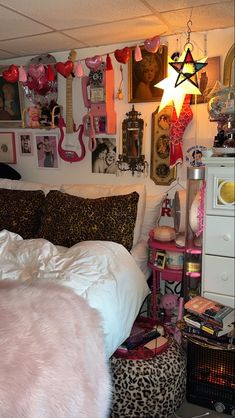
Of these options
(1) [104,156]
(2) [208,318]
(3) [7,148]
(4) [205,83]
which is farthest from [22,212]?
(2) [208,318]

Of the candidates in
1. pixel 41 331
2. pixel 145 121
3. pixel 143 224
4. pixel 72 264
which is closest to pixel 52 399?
pixel 41 331

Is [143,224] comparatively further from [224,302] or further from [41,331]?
[224,302]

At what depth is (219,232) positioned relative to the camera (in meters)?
0.94

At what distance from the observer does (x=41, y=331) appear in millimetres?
1320

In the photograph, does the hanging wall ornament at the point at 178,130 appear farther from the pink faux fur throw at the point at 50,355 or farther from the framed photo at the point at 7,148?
the framed photo at the point at 7,148

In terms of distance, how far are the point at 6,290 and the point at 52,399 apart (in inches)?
19.1

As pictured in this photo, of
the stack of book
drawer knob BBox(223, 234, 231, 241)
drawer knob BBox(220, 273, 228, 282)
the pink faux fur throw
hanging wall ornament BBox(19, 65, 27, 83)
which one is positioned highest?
hanging wall ornament BBox(19, 65, 27, 83)

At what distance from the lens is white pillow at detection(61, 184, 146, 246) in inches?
88.1

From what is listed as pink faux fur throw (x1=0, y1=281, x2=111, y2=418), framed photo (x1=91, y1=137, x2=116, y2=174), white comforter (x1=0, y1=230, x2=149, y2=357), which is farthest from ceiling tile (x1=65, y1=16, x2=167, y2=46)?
pink faux fur throw (x1=0, y1=281, x2=111, y2=418)

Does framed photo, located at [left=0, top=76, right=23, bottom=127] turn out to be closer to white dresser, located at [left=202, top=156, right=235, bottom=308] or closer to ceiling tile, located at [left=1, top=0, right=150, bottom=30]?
ceiling tile, located at [left=1, top=0, right=150, bottom=30]

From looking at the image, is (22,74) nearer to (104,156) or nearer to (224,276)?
(104,156)

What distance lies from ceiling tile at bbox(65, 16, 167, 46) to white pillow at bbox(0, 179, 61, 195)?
1.01 m

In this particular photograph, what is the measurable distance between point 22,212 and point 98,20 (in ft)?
4.19

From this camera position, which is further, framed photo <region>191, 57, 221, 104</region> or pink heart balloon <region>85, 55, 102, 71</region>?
pink heart balloon <region>85, 55, 102, 71</region>
